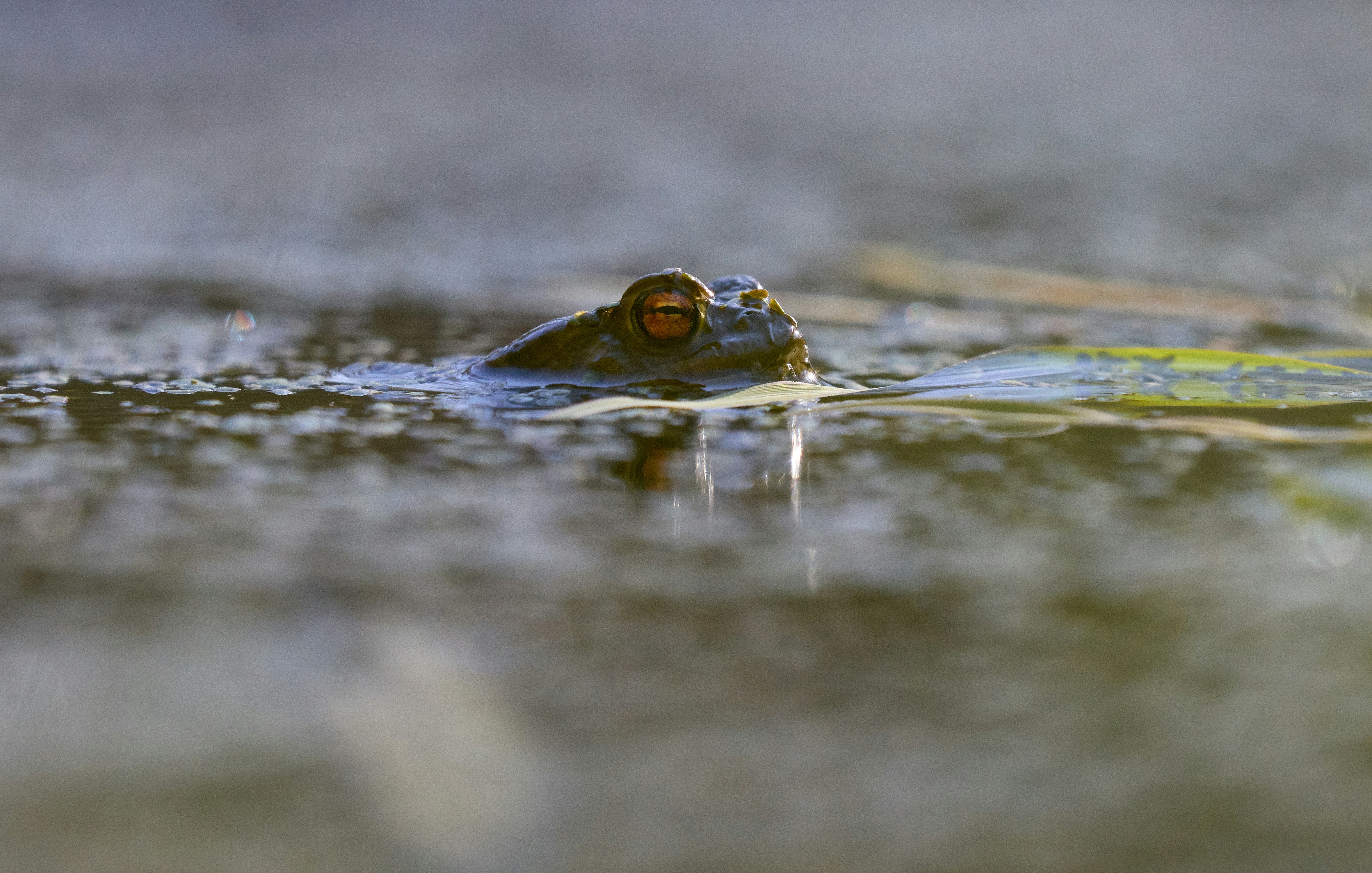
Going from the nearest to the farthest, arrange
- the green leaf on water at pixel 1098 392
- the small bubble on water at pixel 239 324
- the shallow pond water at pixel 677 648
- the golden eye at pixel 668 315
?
1. the shallow pond water at pixel 677 648
2. the green leaf on water at pixel 1098 392
3. the golden eye at pixel 668 315
4. the small bubble on water at pixel 239 324

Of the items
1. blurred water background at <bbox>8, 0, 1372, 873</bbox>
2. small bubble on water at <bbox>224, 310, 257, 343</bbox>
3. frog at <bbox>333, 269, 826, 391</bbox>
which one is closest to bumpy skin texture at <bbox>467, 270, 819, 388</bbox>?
frog at <bbox>333, 269, 826, 391</bbox>

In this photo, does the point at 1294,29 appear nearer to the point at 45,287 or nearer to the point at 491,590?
the point at 45,287

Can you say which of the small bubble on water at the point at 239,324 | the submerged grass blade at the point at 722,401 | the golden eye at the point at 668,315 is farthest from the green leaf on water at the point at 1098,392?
the small bubble on water at the point at 239,324

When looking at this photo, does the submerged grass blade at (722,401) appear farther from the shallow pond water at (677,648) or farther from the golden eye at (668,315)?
the golden eye at (668,315)

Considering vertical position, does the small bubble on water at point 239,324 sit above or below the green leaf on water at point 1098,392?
above

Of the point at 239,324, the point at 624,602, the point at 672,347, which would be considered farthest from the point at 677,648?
the point at 239,324

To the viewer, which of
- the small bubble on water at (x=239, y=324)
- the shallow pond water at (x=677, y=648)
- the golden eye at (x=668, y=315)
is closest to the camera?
the shallow pond water at (x=677, y=648)

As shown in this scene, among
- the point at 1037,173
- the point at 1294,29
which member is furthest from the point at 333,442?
the point at 1294,29

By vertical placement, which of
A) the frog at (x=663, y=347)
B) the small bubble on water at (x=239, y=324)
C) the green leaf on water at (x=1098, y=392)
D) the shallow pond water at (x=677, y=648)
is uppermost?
the small bubble on water at (x=239, y=324)

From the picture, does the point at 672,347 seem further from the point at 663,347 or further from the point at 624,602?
the point at 624,602
